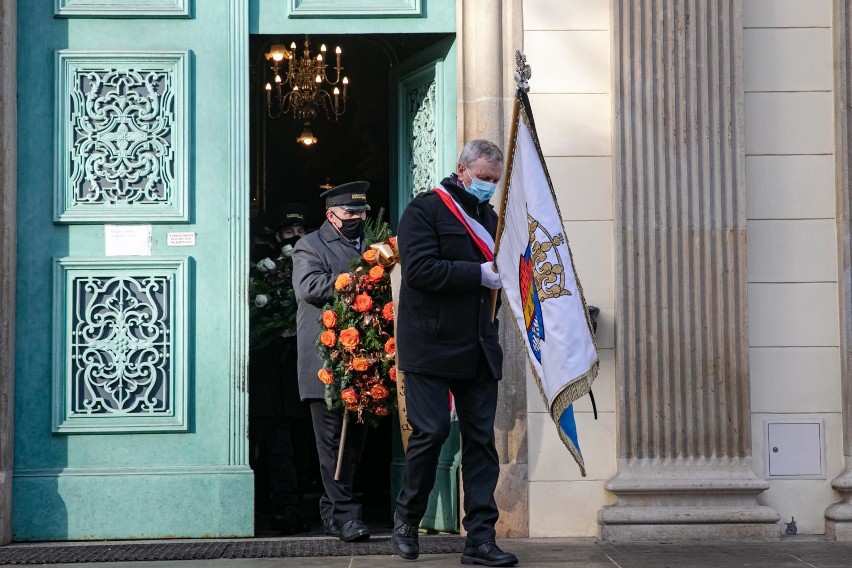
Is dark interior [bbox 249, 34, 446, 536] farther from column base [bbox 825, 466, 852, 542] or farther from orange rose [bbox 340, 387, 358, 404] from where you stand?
column base [bbox 825, 466, 852, 542]

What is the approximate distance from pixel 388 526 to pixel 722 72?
11.3 feet

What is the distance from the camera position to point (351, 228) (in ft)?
25.5

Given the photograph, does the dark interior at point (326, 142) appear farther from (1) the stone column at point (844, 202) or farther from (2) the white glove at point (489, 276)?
(2) the white glove at point (489, 276)

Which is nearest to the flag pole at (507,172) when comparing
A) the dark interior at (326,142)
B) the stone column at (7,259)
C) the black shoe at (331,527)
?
the black shoe at (331,527)

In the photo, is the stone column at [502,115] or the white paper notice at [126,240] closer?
the stone column at [502,115]

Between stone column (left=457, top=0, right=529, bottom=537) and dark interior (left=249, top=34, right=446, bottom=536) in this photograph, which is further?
dark interior (left=249, top=34, right=446, bottom=536)

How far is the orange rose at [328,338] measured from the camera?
730 cm

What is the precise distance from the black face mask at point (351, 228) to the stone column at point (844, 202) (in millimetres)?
2746

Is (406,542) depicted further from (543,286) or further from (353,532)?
(543,286)

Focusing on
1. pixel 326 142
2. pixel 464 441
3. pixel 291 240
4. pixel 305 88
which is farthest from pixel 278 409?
pixel 326 142

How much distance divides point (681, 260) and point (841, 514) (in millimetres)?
1655

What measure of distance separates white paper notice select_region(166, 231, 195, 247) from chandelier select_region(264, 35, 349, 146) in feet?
13.1

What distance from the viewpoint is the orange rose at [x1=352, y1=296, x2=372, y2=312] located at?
7.27 metres

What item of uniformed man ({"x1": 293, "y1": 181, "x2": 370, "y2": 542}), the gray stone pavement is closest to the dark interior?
uniformed man ({"x1": 293, "y1": 181, "x2": 370, "y2": 542})
